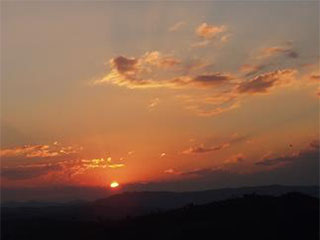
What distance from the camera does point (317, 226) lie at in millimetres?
39188

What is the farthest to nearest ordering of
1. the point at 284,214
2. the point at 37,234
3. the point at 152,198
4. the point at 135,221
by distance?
the point at 152,198
the point at 37,234
the point at 135,221
the point at 284,214

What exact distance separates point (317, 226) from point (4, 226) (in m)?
33.8

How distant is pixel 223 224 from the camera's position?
3900 centimetres

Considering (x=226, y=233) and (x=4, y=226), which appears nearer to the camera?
(x=226, y=233)

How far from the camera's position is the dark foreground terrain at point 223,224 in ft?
125

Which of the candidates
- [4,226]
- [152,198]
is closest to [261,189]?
[152,198]

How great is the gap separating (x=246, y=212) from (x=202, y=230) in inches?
180

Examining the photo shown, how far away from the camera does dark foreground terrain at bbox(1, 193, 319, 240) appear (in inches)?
1496

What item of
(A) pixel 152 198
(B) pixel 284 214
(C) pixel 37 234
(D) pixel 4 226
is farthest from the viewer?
(A) pixel 152 198

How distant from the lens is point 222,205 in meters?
43.8

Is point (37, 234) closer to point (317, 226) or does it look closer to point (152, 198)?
point (317, 226)

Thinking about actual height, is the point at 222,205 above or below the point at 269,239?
above

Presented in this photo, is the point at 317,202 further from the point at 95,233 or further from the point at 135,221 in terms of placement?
the point at 95,233

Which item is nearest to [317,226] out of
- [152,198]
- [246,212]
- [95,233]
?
[246,212]
